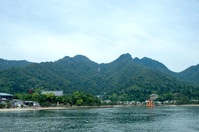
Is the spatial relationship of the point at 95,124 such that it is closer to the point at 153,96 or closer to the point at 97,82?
the point at 153,96

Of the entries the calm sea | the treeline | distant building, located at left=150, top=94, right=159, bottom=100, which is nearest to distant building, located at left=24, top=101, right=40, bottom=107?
the treeline

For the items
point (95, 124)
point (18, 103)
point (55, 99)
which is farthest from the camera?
point (55, 99)

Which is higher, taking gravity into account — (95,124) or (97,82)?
(97,82)

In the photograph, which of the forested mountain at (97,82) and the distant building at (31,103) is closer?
the distant building at (31,103)

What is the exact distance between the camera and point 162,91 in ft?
376

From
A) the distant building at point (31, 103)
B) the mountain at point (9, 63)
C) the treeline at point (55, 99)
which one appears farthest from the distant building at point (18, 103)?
the mountain at point (9, 63)

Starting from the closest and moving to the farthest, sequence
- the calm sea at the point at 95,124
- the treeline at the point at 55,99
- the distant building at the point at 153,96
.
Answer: the calm sea at the point at 95,124 < the treeline at the point at 55,99 < the distant building at the point at 153,96

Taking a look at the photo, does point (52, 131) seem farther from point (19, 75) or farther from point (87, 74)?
point (87, 74)

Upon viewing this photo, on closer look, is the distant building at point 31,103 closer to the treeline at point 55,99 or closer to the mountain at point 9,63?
the treeline at point 55,99

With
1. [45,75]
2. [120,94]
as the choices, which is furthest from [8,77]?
[120,94]

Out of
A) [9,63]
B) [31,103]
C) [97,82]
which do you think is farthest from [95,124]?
[9,63]

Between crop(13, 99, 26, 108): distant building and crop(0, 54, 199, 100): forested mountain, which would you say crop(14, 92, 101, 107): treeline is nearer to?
crop(13, 99, 26, 108): distant building

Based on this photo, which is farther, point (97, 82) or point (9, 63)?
point (9, 63)

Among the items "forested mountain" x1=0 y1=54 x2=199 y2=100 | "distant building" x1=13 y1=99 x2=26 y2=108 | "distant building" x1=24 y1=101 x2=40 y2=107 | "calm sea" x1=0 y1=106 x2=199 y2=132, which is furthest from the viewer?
"forested mountain" x1=0 y1=54 x2=199 y2=100
